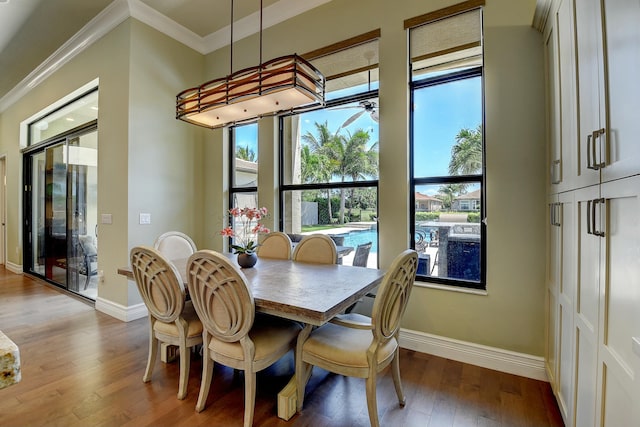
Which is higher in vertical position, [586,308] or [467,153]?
[467,153]

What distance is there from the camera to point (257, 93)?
2.13 m

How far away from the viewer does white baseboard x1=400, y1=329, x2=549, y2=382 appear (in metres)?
2.18

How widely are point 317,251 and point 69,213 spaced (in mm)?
3865

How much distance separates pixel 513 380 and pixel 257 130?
347 cm

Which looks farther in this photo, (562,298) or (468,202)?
(468,202)

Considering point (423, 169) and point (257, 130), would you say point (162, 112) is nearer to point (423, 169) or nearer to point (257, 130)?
point (257, 130)

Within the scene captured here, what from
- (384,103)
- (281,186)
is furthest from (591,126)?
(281,186)

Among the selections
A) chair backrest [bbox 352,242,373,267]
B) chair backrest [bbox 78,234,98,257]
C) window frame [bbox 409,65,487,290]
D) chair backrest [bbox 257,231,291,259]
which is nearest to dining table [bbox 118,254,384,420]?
chair backrest [bbox 257,231,291,259]

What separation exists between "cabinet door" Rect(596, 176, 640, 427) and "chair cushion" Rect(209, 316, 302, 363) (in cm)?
148

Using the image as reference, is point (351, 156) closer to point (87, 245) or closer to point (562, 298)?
point (562, 298)

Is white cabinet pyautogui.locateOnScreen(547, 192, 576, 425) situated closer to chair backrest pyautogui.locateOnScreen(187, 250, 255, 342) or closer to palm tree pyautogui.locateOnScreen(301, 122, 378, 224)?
palm tree pyautogui.locateOnScreen(301, 122, 378, 224)

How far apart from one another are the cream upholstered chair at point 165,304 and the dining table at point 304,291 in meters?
0.16

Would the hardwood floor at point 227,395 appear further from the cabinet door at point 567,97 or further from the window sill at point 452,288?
the cabinet door at point 567,97

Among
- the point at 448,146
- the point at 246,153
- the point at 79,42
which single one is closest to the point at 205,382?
the point at 448,146
